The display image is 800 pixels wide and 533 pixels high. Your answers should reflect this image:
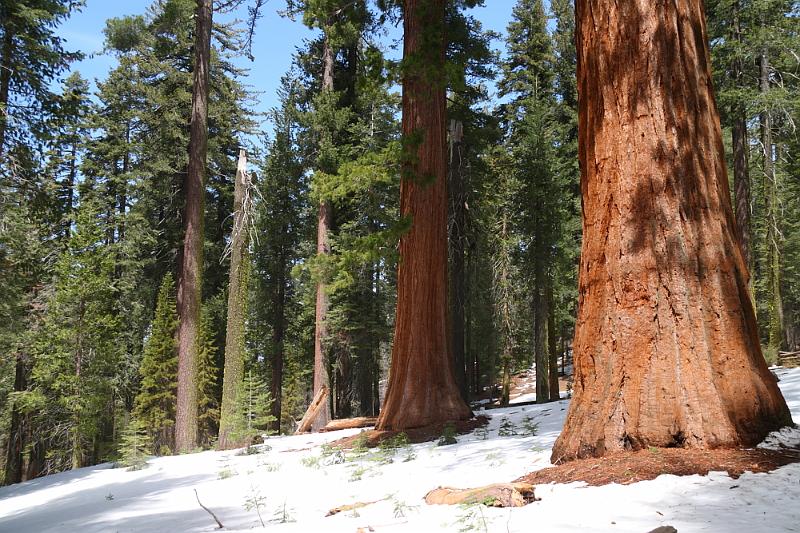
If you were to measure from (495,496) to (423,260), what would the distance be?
5.52 m

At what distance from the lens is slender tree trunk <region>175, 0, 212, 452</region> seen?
11516mm

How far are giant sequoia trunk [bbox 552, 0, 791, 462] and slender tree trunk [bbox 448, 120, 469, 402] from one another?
11172 millimetres

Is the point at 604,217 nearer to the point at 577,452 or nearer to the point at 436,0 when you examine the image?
the point at 577,452

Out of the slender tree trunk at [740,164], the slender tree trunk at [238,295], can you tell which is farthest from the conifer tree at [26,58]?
the slender tree trunk at [740,164]

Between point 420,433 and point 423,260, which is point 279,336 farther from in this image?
point 420,433

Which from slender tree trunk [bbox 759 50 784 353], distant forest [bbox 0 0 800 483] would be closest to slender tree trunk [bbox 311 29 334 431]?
distant forest [bbox 0 0 800 483]

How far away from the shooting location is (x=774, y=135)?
1700 centimetres

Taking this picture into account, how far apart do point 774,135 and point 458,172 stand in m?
11.0

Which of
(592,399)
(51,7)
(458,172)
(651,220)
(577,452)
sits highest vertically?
(51,7)

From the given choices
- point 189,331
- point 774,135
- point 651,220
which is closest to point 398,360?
point 651,220

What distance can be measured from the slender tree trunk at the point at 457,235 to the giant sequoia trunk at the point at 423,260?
22.7 ft

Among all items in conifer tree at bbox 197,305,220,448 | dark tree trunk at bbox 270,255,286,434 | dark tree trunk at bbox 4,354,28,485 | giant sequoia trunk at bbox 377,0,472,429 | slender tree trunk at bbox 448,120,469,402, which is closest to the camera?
giant sequoia trunk at bbox 377,0,472,429

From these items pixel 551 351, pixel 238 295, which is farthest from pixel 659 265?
pixel 551 351

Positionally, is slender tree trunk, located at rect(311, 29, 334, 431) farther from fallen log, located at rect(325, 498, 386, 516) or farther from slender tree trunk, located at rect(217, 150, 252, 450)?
fallen log, located at rect(325, 498, 386, 516)
